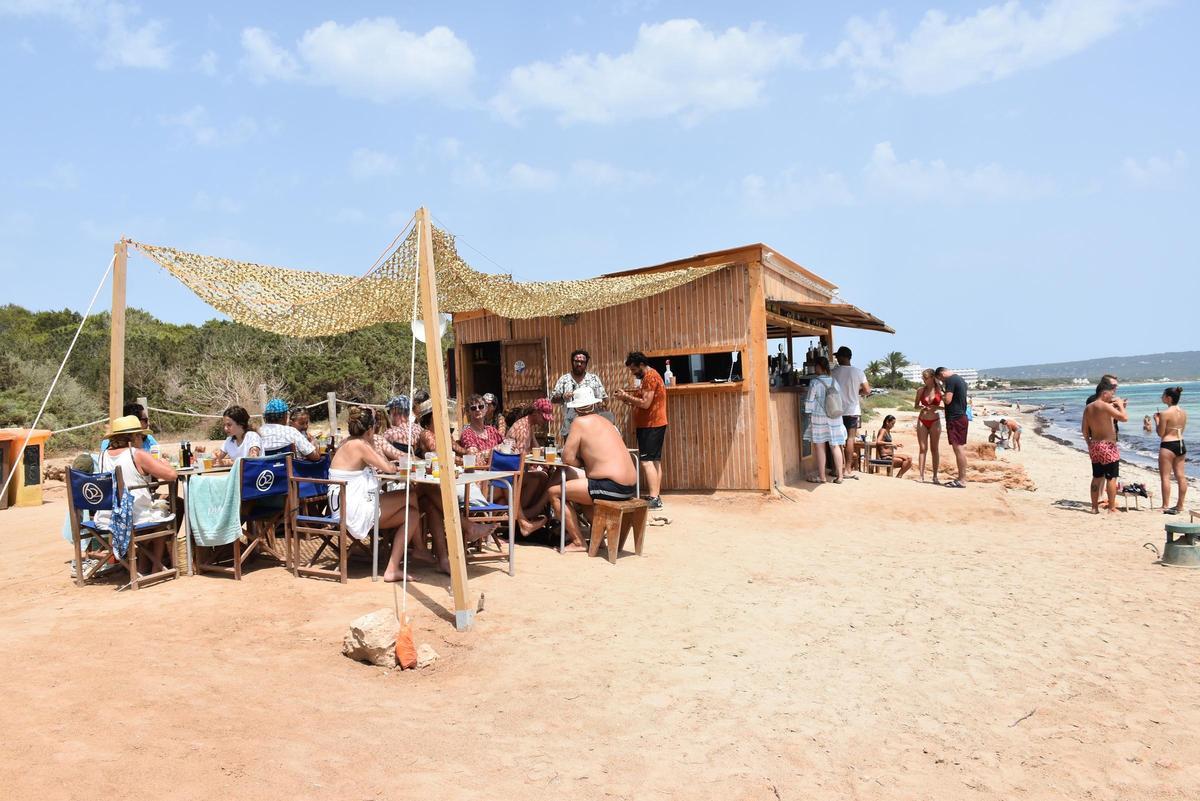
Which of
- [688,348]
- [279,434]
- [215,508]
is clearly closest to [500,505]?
[279,434]

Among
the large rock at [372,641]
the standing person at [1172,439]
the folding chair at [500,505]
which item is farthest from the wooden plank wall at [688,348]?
the large rock at [372,641]

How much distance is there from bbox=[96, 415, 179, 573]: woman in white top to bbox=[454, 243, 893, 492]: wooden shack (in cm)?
462

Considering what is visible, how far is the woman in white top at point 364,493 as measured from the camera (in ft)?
15.5

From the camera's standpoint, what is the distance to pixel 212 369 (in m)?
19.5

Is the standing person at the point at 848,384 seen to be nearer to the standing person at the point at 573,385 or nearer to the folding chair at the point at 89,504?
the standing person at the point at 573,385

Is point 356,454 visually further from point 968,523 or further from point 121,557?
point 968,523

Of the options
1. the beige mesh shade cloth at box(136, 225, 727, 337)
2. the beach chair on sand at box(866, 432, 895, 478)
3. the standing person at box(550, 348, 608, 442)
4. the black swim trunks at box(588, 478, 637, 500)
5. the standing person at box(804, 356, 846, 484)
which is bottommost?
the beach chair on sand at box(866, 432, 895, 478)

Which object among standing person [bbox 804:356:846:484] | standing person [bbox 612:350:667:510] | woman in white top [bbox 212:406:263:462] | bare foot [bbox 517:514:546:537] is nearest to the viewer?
woman in white top [bbox 212:406:263:462]

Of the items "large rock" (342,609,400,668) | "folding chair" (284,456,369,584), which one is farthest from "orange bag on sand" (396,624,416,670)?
"folding chair" (284,456,369,584)

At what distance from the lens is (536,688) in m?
3.32

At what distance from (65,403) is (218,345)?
4.50 m

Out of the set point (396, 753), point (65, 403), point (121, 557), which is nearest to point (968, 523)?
point (396, 753)

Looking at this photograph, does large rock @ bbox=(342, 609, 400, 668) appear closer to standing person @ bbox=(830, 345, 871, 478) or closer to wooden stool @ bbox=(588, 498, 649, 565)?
wooden stool @ bbox=(588, 498, 649, 565)

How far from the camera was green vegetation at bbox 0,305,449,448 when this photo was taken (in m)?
18.3
